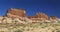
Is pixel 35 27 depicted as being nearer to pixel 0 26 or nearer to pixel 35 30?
pixel 35 30

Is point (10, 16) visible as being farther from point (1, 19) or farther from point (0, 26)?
point (0, 26)

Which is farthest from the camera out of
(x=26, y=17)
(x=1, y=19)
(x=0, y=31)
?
(x=26, y=17)

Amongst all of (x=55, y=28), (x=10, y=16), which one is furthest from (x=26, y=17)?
(x=55, y=28)

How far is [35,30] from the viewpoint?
30.2 meters

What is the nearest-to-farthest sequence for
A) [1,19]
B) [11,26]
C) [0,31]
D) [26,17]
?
1. [0,31]
2. [11,26]
3. [1,19]
4. [26,17]

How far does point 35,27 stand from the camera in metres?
31.6

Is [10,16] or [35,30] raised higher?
[10,16]

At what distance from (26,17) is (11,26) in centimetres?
823

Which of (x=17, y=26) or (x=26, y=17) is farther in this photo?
(x=26, y=17)

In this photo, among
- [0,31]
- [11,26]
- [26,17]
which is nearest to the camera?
[0,31]

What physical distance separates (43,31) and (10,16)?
13.2m

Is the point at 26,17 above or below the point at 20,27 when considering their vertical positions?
above

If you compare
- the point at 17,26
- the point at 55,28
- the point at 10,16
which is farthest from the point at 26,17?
the point at 55,28

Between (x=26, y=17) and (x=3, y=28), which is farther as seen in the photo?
(x=26, y=17)
